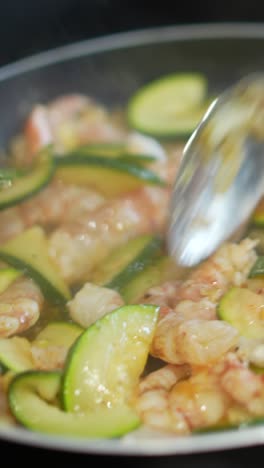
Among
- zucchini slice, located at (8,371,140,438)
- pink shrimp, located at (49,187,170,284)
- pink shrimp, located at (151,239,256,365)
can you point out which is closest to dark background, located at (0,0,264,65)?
pink shrimp, located at (49,187,170,284)

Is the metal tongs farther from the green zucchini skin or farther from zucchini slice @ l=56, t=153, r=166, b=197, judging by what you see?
zucchini slice @ l=56, t=153, r=166, b=197

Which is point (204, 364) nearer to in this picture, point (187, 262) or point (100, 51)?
point (187, 262)

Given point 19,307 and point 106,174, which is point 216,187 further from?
point 19,307

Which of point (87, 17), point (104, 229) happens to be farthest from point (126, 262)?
point (87, 17)

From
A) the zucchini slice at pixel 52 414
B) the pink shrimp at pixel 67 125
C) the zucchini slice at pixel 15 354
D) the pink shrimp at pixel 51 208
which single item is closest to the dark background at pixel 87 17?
the pink shrimp at pixel 67 125

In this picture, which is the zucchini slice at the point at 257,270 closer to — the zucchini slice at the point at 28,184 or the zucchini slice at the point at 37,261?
the zucchini slice at the point at 37,261

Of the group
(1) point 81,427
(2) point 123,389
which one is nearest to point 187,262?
(2) point 123,389

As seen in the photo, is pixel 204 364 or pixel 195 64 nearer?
pixel 204 364
